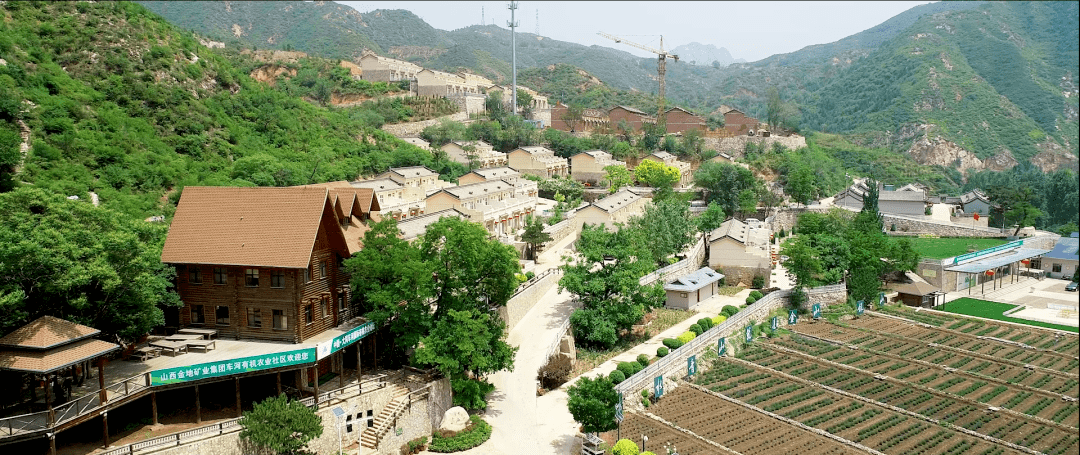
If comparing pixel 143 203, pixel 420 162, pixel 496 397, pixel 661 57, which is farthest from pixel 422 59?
pixel 496 397

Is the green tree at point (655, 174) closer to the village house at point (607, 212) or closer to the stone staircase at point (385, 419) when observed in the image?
the village house at point (607, 212)

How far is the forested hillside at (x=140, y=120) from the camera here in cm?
3969

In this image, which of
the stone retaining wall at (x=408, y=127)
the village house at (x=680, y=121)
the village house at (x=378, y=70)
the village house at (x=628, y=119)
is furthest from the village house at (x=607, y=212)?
the village house at (x=378, y=70)

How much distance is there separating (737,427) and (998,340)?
2101 cm

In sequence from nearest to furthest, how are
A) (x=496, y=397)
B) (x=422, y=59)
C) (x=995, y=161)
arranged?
1. (x=496, y=397)
2. (x=995, y=161)
3. (x=422, y=59)

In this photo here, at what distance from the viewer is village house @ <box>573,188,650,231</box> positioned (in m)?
53.0

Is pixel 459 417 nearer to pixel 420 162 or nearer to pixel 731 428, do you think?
pixel 731 428

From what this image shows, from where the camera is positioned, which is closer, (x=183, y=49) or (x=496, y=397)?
(x=496, y=397)

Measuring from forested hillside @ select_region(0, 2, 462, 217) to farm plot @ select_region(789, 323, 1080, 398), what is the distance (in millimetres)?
36111

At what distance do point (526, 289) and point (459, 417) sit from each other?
40.5 feet

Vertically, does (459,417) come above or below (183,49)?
below

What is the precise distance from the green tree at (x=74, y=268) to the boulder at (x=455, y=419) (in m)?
10.1

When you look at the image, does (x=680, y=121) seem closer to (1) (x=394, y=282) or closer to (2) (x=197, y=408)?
(1) (x=394, y=282)

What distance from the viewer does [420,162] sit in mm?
66438
